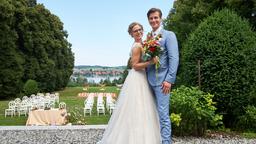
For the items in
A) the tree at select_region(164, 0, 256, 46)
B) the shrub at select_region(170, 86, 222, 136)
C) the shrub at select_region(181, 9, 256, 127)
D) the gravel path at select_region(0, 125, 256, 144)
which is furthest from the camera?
the tree at select_region(164, 0, 256, 46)

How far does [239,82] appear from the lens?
10766 mm

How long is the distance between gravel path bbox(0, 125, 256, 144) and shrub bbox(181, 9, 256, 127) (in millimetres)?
999

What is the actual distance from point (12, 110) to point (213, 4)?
10599mm

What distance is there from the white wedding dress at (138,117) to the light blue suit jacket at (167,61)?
9.0 inches

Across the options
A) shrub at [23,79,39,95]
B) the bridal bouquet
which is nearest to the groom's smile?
the bridal bouquet

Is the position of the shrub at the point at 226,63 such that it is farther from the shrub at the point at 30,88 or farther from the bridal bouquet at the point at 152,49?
the shrub at the point at 30,88

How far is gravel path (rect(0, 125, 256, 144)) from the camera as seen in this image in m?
9.88

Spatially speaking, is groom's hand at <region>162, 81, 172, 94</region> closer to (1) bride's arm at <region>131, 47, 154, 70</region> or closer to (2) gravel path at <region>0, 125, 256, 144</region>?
(1) bride's arm at <region>131, 47, 154, 70</region>

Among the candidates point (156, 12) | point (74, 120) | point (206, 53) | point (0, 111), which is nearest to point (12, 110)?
point (0, 111)

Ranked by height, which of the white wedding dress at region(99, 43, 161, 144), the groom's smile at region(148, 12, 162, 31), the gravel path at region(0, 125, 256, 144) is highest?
the groom's smile at region(148, 12, 162, 31)

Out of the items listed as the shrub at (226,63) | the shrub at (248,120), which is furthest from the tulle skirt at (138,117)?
the shrub at (248,120)

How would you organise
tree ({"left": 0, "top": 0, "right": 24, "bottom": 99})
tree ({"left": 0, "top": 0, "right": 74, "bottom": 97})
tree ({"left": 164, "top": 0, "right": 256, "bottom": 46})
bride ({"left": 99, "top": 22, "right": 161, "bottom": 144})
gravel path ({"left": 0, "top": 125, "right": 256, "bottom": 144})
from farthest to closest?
tree ({"left": 0, "top": 0, "right": 24, "bottom": 99})
tree ({"left": 0, "top": 0, "right": 74, "bottom": 97})
tree ({"left": 164, "top": 0, "right": 256, "bottom": 46})
gravel path ({"left": 0, "top": 125, "right": 256, "bottom": 144})
bride ({"left": 99, "top": 22, "right": 161, "bottom": 144})

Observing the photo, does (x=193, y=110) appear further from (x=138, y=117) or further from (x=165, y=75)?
(x=165, y=75)

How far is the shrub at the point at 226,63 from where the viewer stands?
10.7m
